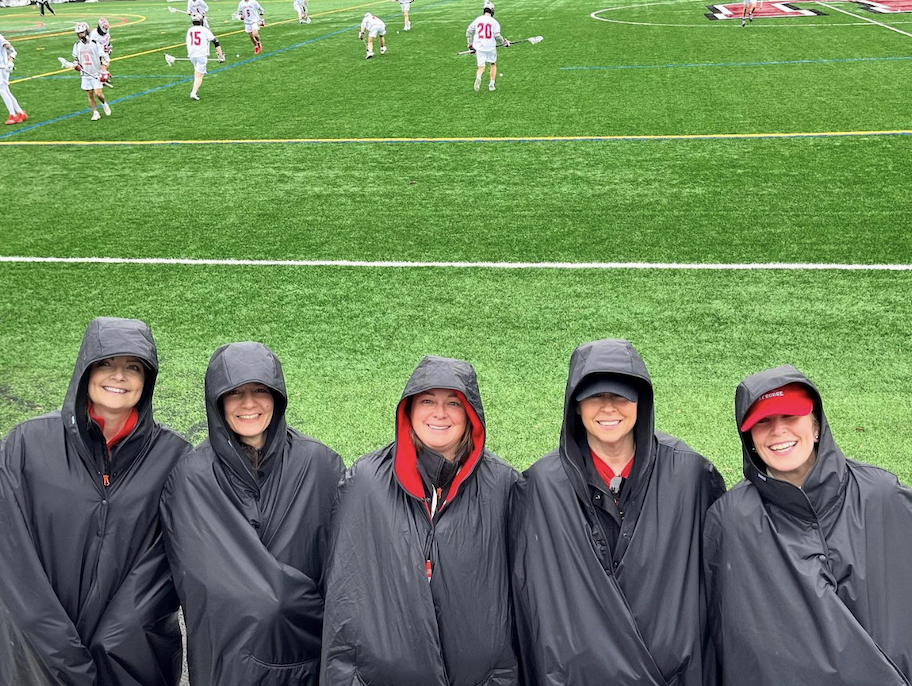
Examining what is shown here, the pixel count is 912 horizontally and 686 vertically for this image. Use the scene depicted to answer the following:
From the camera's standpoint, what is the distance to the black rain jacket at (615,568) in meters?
3.02

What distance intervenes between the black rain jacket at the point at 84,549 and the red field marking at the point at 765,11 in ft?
89.4

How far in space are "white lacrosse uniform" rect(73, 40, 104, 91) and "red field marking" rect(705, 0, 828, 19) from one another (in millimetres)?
18445

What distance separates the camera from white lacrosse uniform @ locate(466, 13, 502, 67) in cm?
1648

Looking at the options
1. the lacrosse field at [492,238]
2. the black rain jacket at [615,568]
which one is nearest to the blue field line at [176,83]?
the lacrosse field at [492,238]

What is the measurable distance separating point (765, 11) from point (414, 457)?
94.6ft

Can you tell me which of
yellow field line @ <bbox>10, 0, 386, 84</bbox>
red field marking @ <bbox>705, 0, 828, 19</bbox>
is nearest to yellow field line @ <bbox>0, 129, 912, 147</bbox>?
yellow field line @ <bbox>10, 0, 386, 84</bbox>

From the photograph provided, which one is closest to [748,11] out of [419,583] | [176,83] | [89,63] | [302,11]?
[302,11]

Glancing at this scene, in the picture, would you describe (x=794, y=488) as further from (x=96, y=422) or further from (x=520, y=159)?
(x=520, y=159)

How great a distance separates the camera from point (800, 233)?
349 inches

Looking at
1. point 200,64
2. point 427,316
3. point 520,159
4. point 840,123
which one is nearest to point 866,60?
point 840,123

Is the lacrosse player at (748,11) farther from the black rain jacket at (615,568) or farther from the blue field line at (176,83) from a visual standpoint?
the black rain jacket at (615,568)

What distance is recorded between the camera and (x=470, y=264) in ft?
28.0

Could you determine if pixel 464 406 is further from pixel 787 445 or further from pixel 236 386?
pixel 787 445

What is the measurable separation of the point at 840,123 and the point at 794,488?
11563 mm
